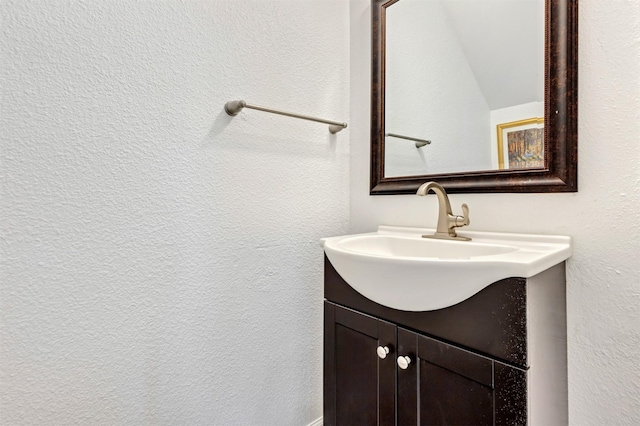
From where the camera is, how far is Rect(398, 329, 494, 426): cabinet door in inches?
24.9

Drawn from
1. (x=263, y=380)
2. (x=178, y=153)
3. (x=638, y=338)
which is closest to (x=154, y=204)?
(x=178, y=153)

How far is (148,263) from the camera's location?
2.77ft

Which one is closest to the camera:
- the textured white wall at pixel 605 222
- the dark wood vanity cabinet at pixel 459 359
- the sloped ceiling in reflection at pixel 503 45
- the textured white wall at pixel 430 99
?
the dark wood vanity cabinet at pixel 459 359

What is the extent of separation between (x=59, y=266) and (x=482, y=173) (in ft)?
3.62

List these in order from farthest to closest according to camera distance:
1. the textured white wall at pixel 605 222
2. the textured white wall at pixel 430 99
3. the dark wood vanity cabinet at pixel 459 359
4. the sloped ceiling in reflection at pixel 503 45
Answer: the textured white wall at pixel 430 99, the sloped ceiling in reflection at pixel 503 45, the textured white wall at pixel 605 222, the dark wood vanity cabinet at pixel 459 359

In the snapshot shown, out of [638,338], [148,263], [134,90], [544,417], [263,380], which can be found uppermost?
[134,90]

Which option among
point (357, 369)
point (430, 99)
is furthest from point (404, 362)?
point (430, 99)

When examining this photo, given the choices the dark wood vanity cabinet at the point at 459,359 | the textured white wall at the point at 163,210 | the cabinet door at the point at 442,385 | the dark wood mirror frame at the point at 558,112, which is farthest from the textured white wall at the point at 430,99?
the cabinet door at the point at 442,385

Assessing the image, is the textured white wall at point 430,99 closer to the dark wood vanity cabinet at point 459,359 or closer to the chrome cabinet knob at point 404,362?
the dark wood vanity cabinet at point 459,359

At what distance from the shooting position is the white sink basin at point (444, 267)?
62 centimetres

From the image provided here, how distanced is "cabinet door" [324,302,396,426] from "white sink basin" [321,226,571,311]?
0.12 meters

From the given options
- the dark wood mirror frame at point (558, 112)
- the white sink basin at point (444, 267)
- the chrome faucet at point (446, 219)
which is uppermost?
the dark wood mirror frame at point (558, 112)

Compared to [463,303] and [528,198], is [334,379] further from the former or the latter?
[528,198]

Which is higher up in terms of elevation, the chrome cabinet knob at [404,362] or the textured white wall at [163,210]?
the textured white wall at [163,210]
